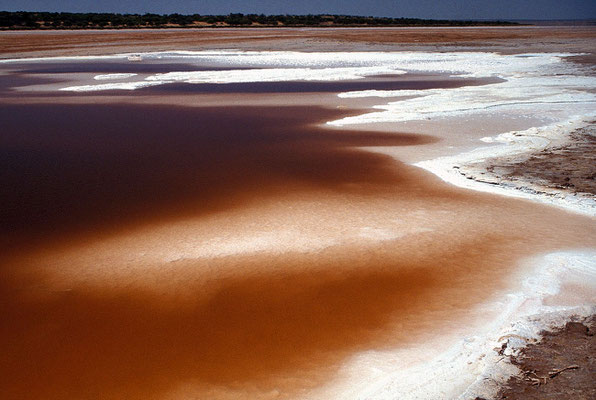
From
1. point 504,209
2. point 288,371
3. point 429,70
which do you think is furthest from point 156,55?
point 288,371

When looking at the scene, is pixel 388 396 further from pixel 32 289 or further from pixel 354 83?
pixel 354 83

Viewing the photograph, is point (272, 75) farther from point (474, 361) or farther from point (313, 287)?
point (474, 361)

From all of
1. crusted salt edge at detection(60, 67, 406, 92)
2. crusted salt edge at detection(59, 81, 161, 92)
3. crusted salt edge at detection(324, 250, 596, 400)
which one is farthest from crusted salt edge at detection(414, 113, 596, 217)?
crusted salt edge at detection(59, 81, 161, 92)

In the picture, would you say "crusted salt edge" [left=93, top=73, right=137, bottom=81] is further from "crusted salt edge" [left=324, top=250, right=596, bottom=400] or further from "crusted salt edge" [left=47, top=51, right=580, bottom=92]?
"crusted salt edge" [left=324, top=250, right=596, bottom=400]

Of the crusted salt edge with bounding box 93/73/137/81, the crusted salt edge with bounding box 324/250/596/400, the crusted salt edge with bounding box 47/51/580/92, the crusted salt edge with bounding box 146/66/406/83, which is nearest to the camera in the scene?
the crusted salt edge with bounding box 324/250/596/400

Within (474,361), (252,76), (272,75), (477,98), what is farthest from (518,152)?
(272,75)

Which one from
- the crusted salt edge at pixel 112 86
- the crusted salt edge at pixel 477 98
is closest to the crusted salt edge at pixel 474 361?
the crusted salt edge at pixel 477 98
